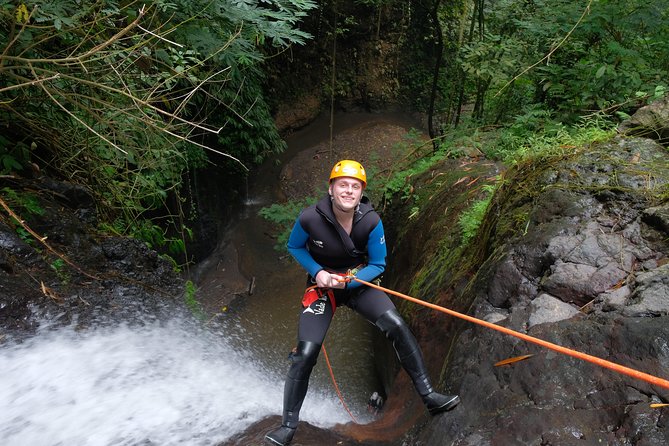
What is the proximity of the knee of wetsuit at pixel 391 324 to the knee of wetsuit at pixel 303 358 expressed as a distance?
476 millimetres

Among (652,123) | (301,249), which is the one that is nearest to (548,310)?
(301,249)

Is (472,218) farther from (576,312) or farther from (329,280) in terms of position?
(329,280)

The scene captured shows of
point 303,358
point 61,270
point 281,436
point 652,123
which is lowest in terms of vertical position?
point 281,436

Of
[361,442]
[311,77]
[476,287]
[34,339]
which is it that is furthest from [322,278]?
[311,77]

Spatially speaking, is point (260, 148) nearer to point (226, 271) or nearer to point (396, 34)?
point (226, 271)

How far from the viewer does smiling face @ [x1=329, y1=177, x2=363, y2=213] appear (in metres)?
2.79

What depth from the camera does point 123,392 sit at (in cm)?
321

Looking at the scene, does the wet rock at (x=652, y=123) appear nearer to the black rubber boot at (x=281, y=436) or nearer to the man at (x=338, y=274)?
the man at (x=338, y=274)

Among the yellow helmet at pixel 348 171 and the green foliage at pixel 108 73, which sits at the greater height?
the green foliage at pixel 108 73

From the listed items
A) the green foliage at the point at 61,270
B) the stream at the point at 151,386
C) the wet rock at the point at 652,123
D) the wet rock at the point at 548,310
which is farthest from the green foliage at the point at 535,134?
the green foliage at the point at 61,270

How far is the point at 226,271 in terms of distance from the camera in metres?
9.46

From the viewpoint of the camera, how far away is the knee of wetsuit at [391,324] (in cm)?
277

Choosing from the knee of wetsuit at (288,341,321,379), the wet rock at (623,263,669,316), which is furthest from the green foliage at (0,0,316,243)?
the wet rock at (623,263,669,316)

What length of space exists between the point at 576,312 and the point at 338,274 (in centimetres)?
149
